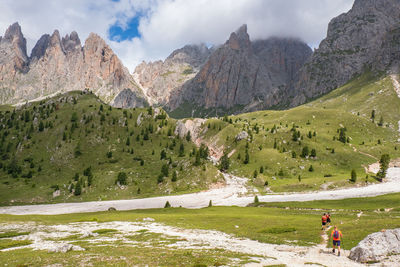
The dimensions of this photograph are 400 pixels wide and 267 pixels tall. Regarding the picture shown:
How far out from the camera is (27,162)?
5650 inches

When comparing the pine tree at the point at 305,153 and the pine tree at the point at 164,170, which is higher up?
the pine tree at the point at 305,153

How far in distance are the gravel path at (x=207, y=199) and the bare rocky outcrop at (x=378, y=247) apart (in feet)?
220

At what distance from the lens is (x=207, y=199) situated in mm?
108875

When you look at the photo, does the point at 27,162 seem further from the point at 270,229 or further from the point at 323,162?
the point at 323,162

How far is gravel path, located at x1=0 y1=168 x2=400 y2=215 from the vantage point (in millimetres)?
93562

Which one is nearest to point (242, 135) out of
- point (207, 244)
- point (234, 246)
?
point (207, 244)

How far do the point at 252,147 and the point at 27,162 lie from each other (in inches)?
5590

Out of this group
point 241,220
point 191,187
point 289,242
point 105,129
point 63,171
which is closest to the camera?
point 289,242

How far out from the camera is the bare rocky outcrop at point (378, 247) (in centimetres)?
2486

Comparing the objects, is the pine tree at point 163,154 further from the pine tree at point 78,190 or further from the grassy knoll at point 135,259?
the grassy knoll at point 135,259

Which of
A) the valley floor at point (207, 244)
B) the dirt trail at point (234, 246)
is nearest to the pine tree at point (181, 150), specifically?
the valley floor at point (207, 244)

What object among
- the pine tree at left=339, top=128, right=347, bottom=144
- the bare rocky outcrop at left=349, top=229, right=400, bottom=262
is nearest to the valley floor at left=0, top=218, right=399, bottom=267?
the bare rocky outcrop at left=349, top=229, right=400, bottom=262

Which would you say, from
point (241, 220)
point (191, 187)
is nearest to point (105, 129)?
point (191, 187)

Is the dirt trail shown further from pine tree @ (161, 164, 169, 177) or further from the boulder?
the boulder
